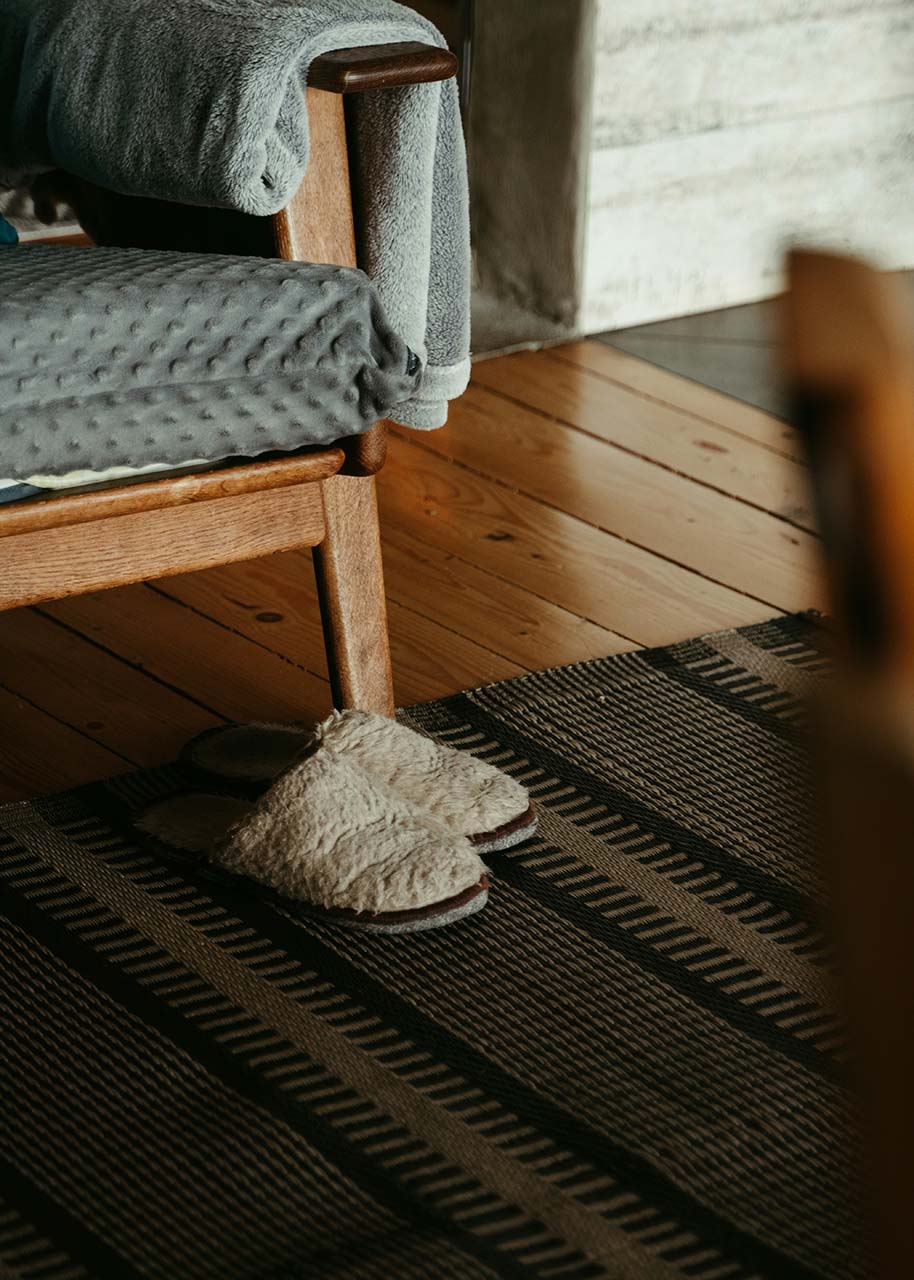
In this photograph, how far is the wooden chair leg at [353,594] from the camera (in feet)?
4.20

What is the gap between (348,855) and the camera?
3.75 ft

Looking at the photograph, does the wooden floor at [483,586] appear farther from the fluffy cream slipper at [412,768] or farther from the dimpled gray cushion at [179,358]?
the dimpled gray cushion at [179,358]

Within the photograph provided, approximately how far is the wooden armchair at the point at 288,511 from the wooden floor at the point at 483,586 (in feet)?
0.58

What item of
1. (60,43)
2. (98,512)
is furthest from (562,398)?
(98,512)

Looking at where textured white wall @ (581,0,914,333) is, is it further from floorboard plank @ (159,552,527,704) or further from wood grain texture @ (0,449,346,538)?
wood grain texture @ (0,449,346,538)

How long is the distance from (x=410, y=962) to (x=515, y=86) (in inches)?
63.1

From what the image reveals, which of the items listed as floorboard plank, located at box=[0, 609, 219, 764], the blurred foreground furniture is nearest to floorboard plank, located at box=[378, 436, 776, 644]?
floorboard plank, located at box=[0, 609, 219, 764]

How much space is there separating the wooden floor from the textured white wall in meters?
0.33

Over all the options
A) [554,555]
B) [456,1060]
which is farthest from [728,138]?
[456,1060]

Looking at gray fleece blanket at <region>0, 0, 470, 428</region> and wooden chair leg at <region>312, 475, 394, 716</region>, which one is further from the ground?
gray fleece blanket at <region>0, 0, 470, 428</region>

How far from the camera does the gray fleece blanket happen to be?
1174 millimetres

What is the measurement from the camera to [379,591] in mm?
1323

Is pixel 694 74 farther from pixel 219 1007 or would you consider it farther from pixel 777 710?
pixel 219 1007

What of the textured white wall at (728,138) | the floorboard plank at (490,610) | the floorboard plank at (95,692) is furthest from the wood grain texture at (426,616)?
the textured white wall at (728,138)
